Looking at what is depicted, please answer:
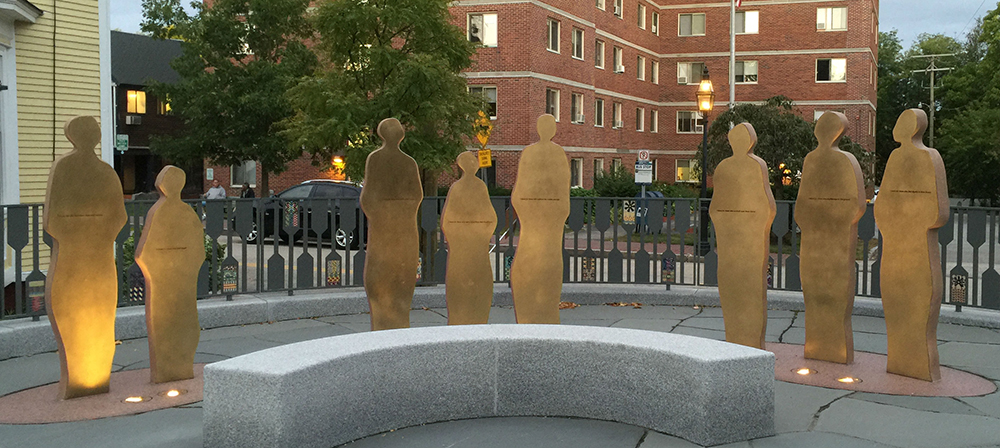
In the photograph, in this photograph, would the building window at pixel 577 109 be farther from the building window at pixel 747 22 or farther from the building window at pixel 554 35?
the building window at pixel 747 22

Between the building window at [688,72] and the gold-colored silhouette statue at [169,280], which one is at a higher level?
the building window at [688,72]

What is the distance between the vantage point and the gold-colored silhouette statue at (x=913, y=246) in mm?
6871

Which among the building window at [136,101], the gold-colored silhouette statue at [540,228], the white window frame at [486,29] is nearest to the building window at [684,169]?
the white window frame at [486,29]

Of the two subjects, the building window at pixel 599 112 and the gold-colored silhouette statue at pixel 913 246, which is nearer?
the gold-colored silhouette statue at pixel 913 246

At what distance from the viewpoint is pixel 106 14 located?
14297 millimetres

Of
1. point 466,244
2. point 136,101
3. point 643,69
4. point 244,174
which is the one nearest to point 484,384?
point 466,244

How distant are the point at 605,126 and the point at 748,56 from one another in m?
11.8

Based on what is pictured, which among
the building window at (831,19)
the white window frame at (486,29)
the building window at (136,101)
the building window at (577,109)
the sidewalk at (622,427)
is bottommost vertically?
the sidewalk at (622,427)

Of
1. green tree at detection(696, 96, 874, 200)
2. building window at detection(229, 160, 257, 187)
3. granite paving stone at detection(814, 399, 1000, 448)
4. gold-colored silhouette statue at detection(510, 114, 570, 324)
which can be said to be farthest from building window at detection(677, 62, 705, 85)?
granite paving stone at detection(814, 399, 1000, 448)

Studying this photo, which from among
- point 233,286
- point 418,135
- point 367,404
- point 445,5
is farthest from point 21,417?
point 445,5

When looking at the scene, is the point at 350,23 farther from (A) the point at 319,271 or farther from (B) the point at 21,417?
(B) the point at 21,417

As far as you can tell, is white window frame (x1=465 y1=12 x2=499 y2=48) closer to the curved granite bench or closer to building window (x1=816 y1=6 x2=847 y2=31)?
building window (x1=816 y1=6 x2=847 y2=31)

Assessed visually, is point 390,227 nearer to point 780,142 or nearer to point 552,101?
point 780,142

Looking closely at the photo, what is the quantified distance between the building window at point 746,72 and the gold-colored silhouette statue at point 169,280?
46.7 m
